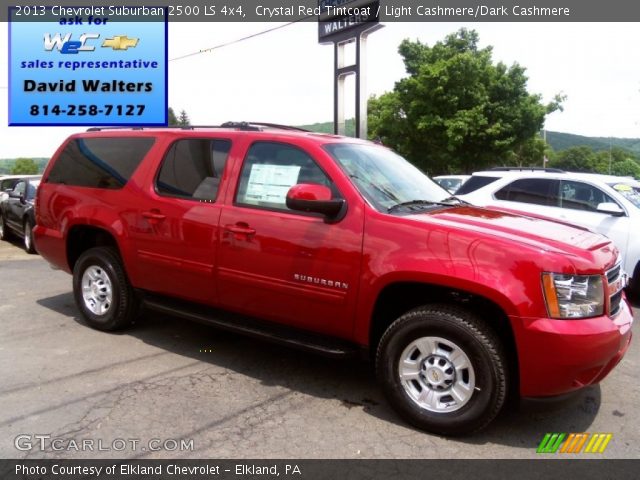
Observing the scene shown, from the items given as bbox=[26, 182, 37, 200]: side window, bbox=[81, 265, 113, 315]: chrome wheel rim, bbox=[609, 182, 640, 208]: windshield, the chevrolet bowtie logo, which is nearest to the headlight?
bbox=[81, 265, 113, 315]: chrome wheel rim

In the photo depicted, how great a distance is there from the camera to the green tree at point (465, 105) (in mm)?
27656

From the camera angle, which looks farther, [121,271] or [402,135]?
[402,135]

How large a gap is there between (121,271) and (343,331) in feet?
8.08

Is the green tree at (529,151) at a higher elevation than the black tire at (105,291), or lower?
higher

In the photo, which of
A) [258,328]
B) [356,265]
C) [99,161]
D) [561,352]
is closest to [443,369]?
[561,352]

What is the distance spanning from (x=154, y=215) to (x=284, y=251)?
143 cm

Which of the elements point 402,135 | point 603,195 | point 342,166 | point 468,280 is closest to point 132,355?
point 342,166

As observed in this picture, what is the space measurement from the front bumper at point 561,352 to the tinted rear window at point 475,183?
17.1 feet

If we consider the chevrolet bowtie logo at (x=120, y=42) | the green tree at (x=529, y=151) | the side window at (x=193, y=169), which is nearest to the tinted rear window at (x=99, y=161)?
the side window at (x=193, y=169)

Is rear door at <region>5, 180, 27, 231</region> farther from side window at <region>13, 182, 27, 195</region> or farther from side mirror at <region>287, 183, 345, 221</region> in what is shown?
side mirror at <region>287, 183, 345, 221</region>

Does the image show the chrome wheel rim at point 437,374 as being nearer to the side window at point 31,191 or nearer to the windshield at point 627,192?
the windshield at point 627,192

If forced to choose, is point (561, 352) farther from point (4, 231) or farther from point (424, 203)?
point (4, 231)

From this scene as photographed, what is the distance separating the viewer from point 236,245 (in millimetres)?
4031
